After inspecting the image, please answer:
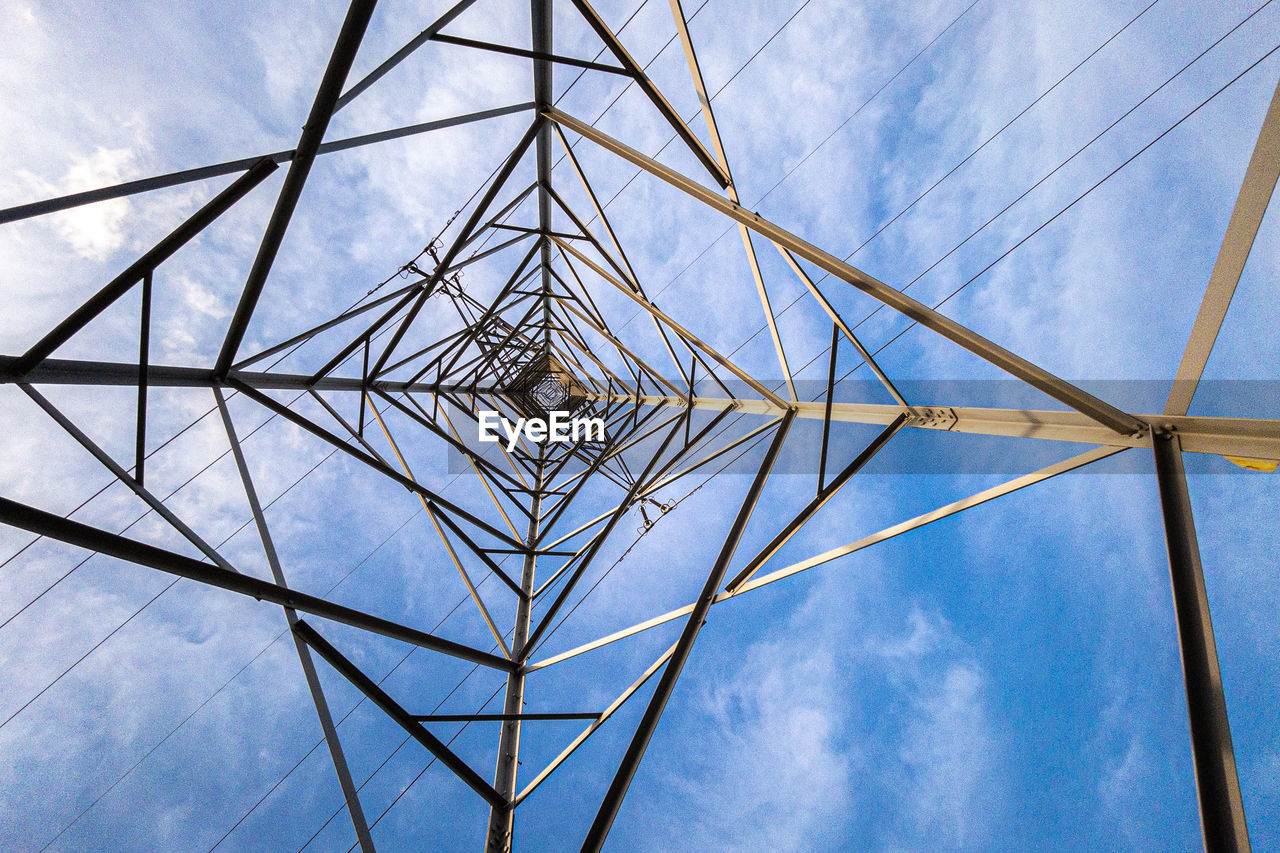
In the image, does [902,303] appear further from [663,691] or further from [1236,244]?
[663,691]

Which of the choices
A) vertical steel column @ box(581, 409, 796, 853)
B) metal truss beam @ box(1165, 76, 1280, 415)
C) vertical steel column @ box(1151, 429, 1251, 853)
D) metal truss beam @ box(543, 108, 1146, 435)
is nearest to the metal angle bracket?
metal truss beam @ box(543, 108, 1146, 435)

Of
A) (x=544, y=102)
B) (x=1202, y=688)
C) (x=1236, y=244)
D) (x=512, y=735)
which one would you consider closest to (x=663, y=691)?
(x=1202, y=688)

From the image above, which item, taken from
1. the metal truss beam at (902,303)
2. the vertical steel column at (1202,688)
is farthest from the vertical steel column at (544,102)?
the vertical steel column at (1202,688)

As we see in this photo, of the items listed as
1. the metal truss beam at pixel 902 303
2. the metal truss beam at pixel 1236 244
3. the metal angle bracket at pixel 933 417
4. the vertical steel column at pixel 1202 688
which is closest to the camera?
the vertical steel column at pixel 1202 688

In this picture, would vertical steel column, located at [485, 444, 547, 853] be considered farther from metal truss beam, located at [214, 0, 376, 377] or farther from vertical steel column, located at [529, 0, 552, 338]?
vertical steel column, located at [529, 0, 552, 338]

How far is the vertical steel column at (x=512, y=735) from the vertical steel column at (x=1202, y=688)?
5.25 metres

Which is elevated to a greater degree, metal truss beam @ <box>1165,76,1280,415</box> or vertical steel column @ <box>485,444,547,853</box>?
metal truss beam @ <box>1165,76,1280,415</box>

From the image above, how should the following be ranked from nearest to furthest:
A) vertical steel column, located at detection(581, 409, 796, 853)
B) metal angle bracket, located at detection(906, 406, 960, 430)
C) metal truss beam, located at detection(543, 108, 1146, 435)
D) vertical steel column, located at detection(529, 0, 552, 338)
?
vertical steel column, located at detection(581, 409, 796, 853) < metal truss beam, located at detection(543, 108, 1146, 435) < metal angle bracket, located at detection(906, 406, 960, 430) < vertical steel column, located at detection(529, 0, 552, 338)

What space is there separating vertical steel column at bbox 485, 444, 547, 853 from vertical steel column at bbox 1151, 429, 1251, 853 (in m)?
5.25

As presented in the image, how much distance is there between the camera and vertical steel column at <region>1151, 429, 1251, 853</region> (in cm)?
209

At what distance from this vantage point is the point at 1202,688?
92.1 inches

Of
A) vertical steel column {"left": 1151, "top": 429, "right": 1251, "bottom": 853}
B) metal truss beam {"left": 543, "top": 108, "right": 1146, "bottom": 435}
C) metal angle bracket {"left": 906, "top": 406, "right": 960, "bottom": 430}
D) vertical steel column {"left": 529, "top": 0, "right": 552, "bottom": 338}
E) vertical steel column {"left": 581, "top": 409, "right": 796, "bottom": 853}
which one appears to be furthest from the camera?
vertical steel column {"left": 529, "top": 0, "right": 552, "bottom": 338}

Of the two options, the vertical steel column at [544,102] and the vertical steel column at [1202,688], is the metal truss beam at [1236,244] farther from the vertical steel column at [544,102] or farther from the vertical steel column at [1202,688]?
the vertical steel column at [544,102]

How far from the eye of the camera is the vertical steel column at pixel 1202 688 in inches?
82.2
